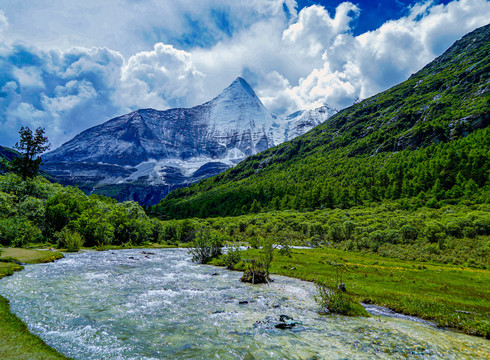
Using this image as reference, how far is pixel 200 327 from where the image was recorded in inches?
656

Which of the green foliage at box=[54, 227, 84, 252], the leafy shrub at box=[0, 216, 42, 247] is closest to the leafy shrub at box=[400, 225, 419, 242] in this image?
the green foliage at box=[54, 227, 84, 252]

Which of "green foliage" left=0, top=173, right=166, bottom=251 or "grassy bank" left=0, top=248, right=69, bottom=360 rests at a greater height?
"green foliage" left=0, top=173, right=166, bottom=251

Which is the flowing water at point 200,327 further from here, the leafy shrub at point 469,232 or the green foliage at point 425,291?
the leafy shrub at point 469,232

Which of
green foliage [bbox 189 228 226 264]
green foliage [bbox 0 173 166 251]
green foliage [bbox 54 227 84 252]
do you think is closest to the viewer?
green foliage [bbox 189 228 226 264]

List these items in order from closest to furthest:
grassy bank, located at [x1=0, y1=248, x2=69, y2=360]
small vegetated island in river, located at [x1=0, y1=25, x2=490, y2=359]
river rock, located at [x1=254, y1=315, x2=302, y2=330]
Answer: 1. grassy bank, located at [x1=0, y1=248, x2=69, y2=360]
2. river rock, located at [x1=254, y1=315, x2=302, y2=330]
3. small vegetated island in river, located at [x1=0, y1=25, x2=490, y2=359]

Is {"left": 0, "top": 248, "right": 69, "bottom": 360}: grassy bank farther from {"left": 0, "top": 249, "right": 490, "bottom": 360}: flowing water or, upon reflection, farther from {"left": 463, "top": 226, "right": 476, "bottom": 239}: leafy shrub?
{"left": 463, "top": 226, "right": 476, "bottom": 239}: leafy shrub

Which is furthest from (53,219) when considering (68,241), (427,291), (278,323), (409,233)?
(409,233)

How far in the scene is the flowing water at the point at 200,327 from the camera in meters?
13.4

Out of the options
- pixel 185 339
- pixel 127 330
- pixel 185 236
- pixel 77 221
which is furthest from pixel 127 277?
pixel 185 236

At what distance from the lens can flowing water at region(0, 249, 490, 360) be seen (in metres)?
13.4

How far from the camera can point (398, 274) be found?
38.9m

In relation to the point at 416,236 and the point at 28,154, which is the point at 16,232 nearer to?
the point at 28,154

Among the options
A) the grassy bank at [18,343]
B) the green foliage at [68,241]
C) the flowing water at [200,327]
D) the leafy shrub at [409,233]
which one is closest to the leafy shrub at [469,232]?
the leafy shrub at [409,233]

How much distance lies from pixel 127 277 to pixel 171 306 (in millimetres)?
14732
